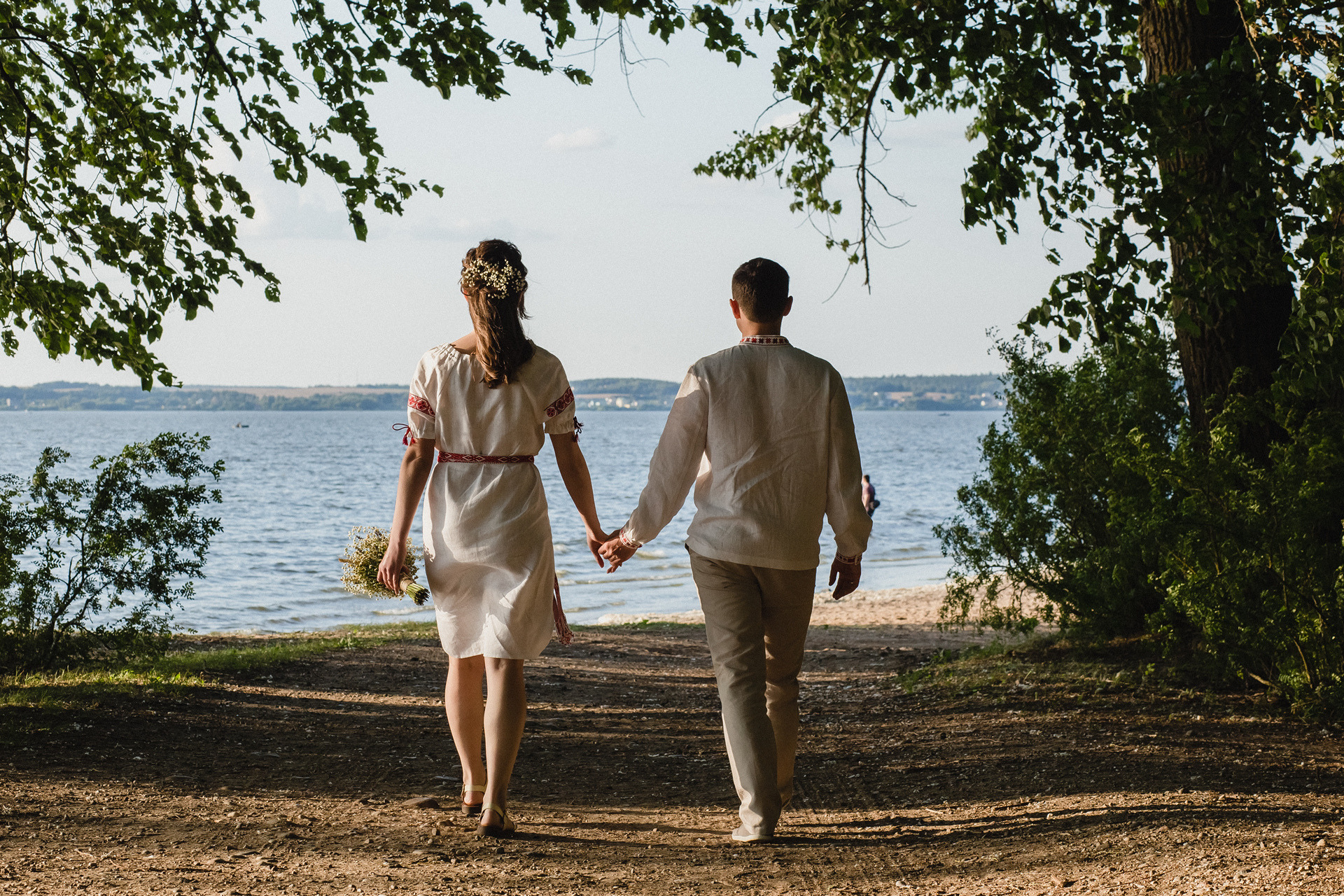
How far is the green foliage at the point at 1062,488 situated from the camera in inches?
313

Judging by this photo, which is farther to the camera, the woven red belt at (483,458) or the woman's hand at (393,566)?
the woman's hand at (393,566)

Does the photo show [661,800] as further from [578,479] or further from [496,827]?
[578,479]

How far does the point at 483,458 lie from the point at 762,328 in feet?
3.84

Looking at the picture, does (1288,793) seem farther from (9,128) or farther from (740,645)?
(9,128)

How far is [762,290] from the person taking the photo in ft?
13.9

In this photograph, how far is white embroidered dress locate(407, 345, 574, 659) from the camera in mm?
4203

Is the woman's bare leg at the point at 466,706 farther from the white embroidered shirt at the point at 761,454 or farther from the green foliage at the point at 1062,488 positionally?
the green foliage at the point at 1062,488

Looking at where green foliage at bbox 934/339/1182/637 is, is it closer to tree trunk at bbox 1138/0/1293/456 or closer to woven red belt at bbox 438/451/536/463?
tree trunk at bbox 1138/0/1293/456

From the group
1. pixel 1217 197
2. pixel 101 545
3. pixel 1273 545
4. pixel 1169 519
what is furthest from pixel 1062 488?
pixel 101 545

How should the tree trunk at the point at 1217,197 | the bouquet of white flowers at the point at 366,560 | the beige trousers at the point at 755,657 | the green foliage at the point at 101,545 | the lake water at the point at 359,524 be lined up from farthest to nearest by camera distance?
the lake water at the point at 359,524
the green foliage at the point at 101,545
the tree trunk at the point at 1217,197
the bouquet of white flowers at the point at 366,560
the beige trousers at the point at 755,657

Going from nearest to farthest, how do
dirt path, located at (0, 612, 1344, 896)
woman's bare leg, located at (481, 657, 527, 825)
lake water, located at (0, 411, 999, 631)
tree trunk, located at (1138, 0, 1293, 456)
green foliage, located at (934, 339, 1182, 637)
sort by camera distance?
dirt path, located at (0, 612, 1344, 896) < woman's bare leg, located at (481, 657, 527, 825) < tree trunk, located at (1138, 0, 1293, 456) < green foliage, located at (934, 339, 1182, 637) < lake water, located at (0, 411, 999, 631)

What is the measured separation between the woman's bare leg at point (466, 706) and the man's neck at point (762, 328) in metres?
1.66

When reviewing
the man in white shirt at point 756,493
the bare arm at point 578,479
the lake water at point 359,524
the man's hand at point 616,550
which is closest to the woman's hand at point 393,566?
the bare arm at point 578,479

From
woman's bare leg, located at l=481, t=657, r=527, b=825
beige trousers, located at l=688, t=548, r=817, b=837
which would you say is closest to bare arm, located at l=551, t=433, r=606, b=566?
beige trousers, located at l=688, t=548, r=817, b=837
